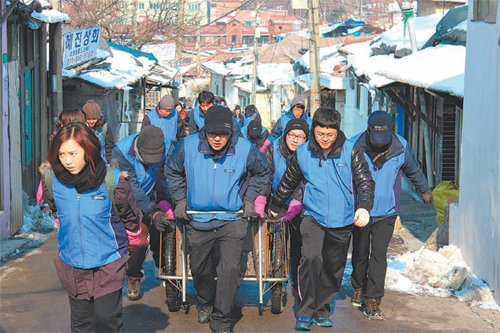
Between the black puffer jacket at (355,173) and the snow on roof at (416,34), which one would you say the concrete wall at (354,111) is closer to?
the snow on roof at (416,34)

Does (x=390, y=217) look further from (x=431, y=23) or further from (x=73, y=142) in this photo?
(x=431, y=23)

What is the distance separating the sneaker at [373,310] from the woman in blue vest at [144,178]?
2.02 m

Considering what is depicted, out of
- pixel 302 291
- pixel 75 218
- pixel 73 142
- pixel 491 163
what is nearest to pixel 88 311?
pixel 75 218

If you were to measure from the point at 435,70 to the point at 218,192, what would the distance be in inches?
283

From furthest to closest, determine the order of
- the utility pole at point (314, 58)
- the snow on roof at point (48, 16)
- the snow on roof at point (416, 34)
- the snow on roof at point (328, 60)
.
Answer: the snow on roof at point (328, 60) < the utility pole at point (314, 58) < the snow on roof at point (416, 34) < the snow on roof at point (48, 16)

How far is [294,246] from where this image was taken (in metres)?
7.52

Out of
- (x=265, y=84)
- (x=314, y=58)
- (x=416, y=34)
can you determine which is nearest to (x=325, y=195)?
(x=314, y=58)

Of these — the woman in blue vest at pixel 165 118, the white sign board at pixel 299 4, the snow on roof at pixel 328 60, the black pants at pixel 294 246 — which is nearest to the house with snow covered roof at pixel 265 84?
the snow on roof at pixel 328 60

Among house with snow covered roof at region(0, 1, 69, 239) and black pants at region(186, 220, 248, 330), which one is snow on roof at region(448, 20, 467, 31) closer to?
house with snow covered roof at region(0, 1, 69, 239)

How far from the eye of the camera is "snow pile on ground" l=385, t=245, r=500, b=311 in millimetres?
7575

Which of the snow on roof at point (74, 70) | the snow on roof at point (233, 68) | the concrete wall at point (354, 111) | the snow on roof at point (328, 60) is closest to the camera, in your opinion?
the snow on roof at point (74, 70)

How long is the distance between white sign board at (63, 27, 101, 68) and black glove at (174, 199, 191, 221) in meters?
9.07

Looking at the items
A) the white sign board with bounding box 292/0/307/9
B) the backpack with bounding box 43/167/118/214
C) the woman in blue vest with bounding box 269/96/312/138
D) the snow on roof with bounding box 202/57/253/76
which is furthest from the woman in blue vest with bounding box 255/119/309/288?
the snow on roof with bounding box 202/57/253/76

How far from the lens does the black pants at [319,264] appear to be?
6.42 m
